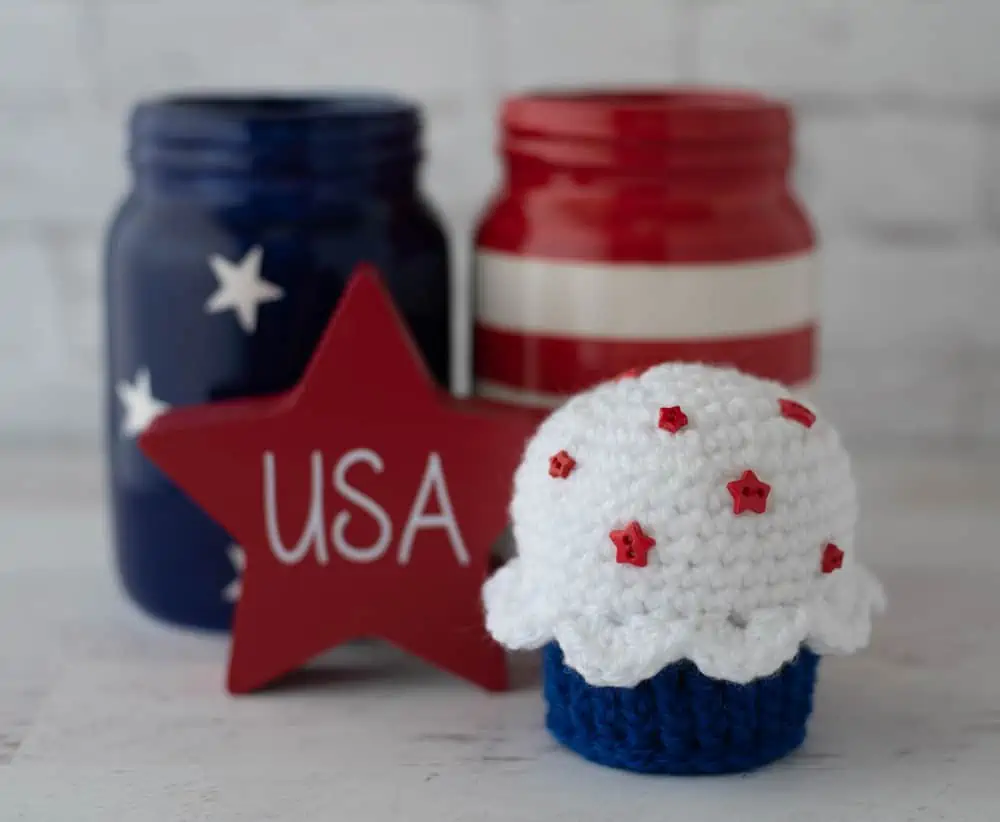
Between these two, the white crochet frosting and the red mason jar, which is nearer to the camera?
the white crochet frosting

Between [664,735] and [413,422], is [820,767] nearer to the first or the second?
[664,735]

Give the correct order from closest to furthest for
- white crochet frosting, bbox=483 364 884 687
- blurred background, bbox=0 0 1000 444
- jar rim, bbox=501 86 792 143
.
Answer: white crochet frosting, bbox=483 364 884 687 → jar rim, bbox=501 86 792 143 → blurred background, bbox=0 0 1000 444

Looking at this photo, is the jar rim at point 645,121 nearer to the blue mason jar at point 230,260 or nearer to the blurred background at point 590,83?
the blue mason jar at point 230,260

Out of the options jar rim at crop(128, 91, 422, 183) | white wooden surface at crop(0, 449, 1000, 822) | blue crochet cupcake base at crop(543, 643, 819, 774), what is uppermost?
jar rim at crop(128, 91, 422, 183)

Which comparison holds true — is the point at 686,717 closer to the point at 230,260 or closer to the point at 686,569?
the point at 686,569

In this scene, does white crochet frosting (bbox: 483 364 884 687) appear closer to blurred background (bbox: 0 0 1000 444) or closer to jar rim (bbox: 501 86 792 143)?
jar rim (bbox: 501 86 792 143)

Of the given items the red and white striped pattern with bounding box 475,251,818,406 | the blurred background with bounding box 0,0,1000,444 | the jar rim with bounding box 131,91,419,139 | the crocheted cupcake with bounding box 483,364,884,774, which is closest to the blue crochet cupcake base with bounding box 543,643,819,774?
the crocheted cupcake with bounding box 483,364,884,774

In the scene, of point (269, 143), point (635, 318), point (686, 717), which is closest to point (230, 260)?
point (269, 143)
